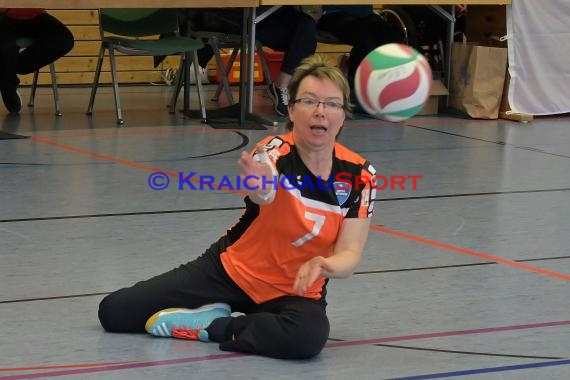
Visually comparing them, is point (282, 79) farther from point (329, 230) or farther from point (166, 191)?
point (329, 230)

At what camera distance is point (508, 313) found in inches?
129

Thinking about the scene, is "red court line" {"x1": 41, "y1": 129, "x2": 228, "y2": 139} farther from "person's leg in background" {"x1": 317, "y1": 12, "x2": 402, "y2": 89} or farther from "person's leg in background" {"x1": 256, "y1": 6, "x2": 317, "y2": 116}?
"person's leg in background" {"x1": 317, "y1": 12, "x2": 402, "y2": 89}

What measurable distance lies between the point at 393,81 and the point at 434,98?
16.4 ft

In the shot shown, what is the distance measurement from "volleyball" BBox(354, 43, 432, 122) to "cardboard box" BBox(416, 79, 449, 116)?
15.8ft

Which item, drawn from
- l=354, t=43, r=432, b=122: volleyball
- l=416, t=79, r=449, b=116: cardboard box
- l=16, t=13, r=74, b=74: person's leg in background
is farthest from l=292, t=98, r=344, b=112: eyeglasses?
l=416, t=79, r=449, b=116: cardboard box

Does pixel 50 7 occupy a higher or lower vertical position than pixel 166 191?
higher

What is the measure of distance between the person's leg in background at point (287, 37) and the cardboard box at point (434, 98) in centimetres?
99

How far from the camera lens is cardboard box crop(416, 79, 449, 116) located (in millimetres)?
Answer: 8062

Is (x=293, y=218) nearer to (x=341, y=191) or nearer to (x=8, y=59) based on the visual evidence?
(x=341, y=191)

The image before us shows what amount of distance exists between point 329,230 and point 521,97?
5306mm

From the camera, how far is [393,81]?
3.21 m

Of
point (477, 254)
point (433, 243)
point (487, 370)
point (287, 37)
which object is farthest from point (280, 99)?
point (487, 370)

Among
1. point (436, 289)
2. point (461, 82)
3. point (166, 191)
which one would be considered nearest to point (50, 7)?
point (166, 191)

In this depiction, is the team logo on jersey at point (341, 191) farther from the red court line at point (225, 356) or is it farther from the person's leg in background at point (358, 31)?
the person's leg in background at point (358, 31)
